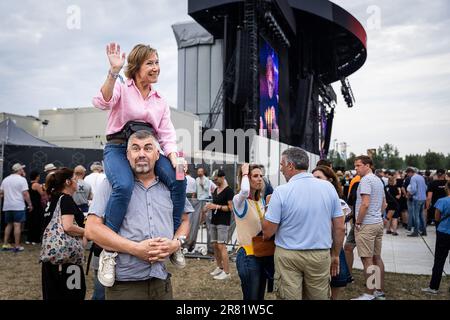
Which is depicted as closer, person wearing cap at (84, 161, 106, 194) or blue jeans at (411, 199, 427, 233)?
person wearing cap at (84, 161, 106, 194)

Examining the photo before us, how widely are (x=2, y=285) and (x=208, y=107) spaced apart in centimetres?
1623

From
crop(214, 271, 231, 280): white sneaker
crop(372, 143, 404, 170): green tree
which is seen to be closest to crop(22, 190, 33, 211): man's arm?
crop(214, 271, 231, 280): white sneaker

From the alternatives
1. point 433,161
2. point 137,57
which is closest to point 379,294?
point 137,57

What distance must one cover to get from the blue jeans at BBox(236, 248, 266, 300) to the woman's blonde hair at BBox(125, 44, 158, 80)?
2.16m

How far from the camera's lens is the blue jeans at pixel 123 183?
192 centimetres

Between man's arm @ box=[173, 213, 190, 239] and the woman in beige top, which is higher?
man's arm @ box=[173, 213, 190, 239]

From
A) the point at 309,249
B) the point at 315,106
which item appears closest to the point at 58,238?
the point at 309,249

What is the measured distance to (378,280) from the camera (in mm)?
5430

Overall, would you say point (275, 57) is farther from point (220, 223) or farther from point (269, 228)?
point (269, 228)

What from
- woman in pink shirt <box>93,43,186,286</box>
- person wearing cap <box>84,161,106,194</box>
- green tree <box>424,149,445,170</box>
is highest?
green tree <box>424,149,445,170</box>

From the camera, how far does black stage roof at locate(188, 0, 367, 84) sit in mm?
17703

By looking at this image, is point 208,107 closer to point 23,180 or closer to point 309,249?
point 23,180

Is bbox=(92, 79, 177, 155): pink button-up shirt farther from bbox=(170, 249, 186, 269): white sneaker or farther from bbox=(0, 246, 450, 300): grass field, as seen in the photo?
bbox=(0, 246, 450, 300): grass field

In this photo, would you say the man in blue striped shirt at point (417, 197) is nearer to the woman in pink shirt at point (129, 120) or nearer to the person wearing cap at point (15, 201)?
the woman in pink shirt at point (129, 120)
